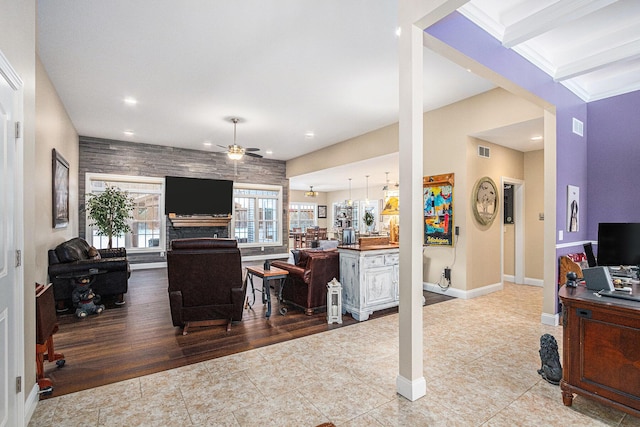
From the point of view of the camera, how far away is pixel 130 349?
3201 millimetres

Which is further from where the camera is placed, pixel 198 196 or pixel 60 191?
pixel 198 196

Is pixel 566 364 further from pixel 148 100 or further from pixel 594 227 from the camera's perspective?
pixel 148 100

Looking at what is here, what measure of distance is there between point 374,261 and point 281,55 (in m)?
2.80

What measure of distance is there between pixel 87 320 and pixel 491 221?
6316mm

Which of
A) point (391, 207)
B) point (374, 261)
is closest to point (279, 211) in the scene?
point (391, 207)

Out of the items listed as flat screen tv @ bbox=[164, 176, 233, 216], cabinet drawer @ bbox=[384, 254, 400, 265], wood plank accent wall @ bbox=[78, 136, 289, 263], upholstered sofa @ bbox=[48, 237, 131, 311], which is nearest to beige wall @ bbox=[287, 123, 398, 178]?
wood plank accent wall @ bbox=[78, 136, 289, 263]

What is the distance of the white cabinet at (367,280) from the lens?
4.10 m

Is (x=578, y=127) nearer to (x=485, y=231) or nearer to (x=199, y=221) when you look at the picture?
(x=485, y=231)

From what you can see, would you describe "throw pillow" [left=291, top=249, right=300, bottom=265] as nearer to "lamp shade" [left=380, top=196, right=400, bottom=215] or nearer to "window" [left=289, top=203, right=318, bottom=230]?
"lamp shade" [left=380, top=196, right=400, bottom=215]

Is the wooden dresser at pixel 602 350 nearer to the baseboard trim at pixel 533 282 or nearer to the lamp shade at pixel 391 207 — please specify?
the lamp shade at pixel 391 207

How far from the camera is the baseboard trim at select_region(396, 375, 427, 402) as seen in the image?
7.56ft

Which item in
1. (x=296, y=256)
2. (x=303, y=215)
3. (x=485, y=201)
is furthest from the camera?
(x=303, y=215)

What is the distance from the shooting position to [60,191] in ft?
16.8

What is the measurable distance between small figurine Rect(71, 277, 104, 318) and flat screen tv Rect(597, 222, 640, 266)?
615cm
